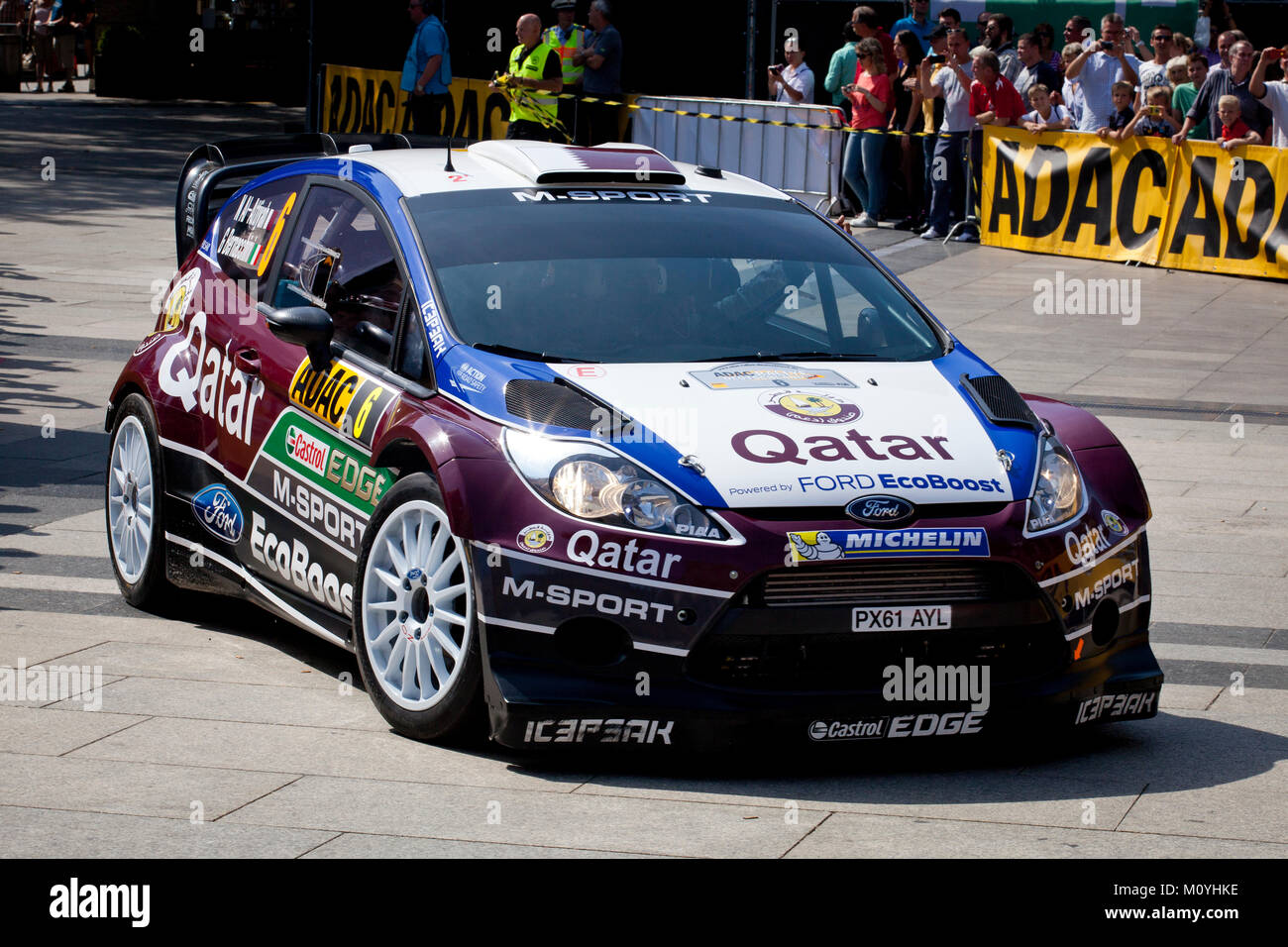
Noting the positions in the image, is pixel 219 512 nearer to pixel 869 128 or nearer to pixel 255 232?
pixel 255 232

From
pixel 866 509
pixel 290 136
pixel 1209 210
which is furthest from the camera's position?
pixel 1209 210

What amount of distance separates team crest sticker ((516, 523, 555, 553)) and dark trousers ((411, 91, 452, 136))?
60.3 ft

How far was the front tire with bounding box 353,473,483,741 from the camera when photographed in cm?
522

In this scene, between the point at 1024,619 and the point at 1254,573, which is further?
the point at 1254,573

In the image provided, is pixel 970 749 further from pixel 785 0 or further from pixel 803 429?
pixel 785 0

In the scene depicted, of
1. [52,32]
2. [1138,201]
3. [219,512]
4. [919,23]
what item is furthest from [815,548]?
[52,32]

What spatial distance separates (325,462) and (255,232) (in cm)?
134

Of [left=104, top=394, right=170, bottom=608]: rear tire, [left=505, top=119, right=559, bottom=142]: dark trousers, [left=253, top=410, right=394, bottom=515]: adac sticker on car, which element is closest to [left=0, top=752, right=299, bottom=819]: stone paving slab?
[left=253, top=410, right=394, bottom=515]: adac sticker on car

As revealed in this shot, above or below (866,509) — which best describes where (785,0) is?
above

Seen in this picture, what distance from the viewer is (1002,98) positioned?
19031 millimetres

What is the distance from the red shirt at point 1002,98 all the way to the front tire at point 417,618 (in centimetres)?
1463

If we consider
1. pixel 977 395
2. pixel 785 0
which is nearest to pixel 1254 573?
Result: pixel 977 395

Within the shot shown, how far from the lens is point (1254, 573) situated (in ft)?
26.1
